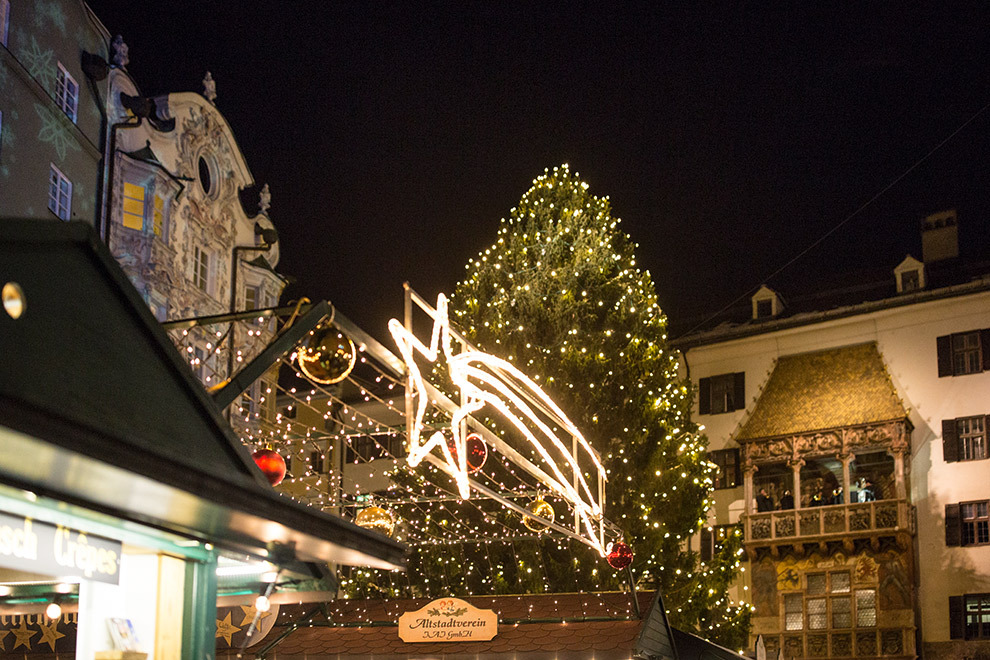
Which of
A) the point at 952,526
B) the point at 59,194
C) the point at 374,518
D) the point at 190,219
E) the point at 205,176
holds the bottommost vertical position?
the point at 374,518

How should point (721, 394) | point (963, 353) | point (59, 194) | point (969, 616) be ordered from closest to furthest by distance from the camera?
1. point (59, 194)
2. point (969, 616)
3. point (963, 353)
4. point (721, 394)

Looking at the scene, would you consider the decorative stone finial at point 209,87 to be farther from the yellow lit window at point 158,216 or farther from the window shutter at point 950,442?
the window shutter at point 950,442

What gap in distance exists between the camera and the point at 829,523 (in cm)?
3238

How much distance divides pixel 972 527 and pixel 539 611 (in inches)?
718

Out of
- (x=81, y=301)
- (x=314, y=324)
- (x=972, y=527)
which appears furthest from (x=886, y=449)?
(x=81, y=301)

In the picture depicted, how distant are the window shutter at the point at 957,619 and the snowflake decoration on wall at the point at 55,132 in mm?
Answer: 24316

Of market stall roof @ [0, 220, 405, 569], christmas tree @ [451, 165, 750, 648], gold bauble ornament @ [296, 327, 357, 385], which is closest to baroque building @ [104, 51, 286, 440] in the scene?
christmas tree @ [451, 165, 750, 648]

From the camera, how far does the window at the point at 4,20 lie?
77.4ft

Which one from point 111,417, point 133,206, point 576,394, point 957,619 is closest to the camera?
point 111,417

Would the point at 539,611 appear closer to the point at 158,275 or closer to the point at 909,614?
the point at 158,275

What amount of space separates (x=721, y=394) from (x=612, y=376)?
12766mm

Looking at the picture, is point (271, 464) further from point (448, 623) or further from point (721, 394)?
point (721, 394)

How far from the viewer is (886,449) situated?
1268 inches

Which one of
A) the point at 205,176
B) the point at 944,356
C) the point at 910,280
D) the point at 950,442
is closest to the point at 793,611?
the point at 950,442
